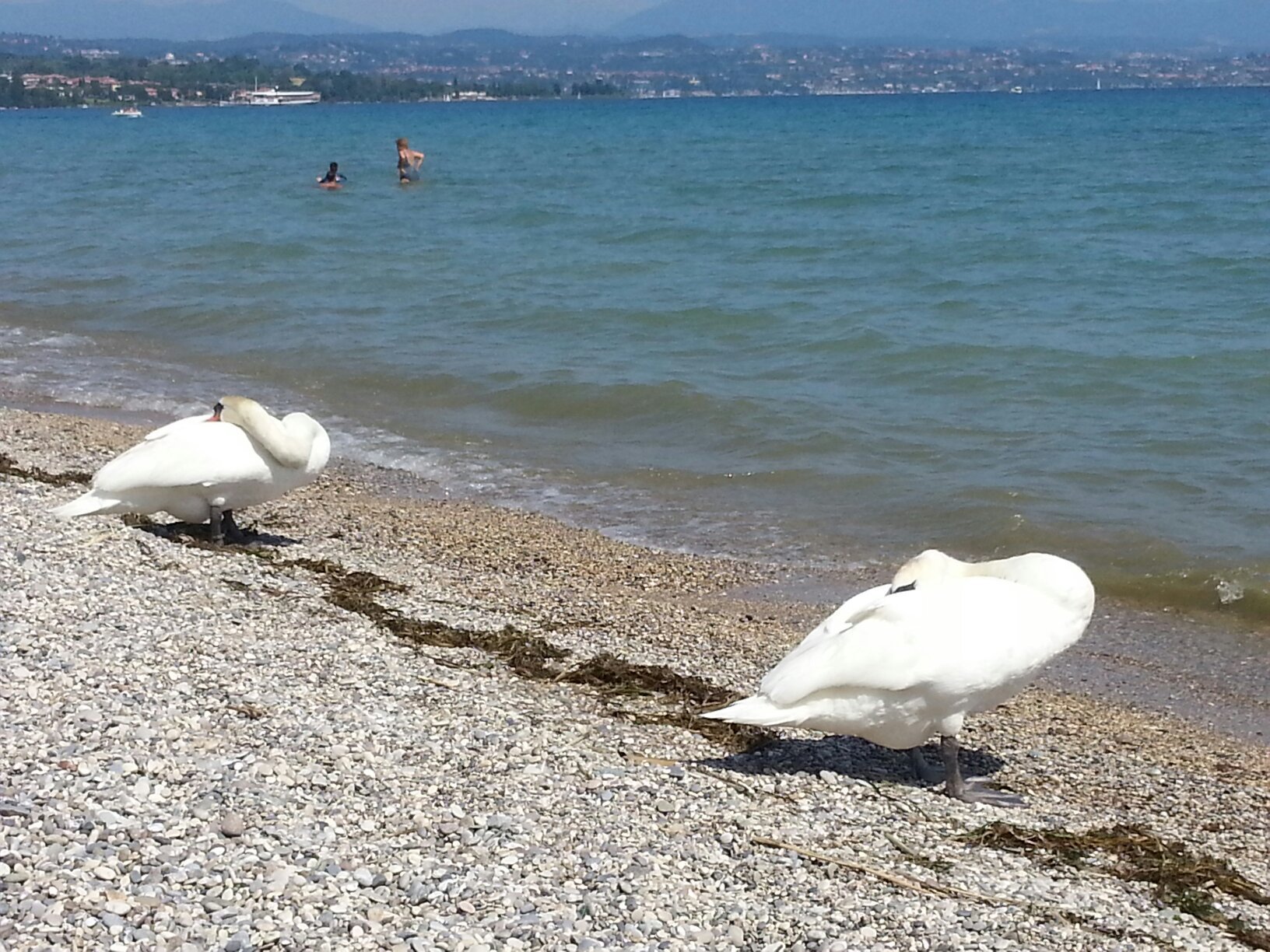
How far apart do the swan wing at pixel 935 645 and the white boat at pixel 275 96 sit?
16687cm

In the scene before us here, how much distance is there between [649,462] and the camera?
1369 cm

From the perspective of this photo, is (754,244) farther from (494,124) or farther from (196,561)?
(494,124)

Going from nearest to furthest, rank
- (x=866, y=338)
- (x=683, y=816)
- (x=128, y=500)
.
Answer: (x=683, y=816)
(x=128, y=500)
(x=866, y=338)

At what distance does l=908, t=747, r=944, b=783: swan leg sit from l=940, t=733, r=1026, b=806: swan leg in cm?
12

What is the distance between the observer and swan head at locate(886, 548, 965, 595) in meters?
6.35

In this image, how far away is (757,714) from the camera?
598 centimetres

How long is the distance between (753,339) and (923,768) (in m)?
12.8

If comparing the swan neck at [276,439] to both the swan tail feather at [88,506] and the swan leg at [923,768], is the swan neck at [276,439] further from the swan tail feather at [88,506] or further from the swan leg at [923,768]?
the swan leg at [923,768]

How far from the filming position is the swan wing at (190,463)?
9000 mm

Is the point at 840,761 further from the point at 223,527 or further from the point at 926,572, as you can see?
the point at 223,527

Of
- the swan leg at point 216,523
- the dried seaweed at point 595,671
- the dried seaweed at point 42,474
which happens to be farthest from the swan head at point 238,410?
the dried seaweed at point 42,474

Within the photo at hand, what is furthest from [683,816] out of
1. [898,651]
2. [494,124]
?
[494,124]

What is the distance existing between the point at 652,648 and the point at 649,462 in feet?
17.6

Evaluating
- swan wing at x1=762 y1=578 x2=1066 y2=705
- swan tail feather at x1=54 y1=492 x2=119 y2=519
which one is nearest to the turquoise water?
swan tail feather at x1=54 y1=492 x2=119 y2=519
